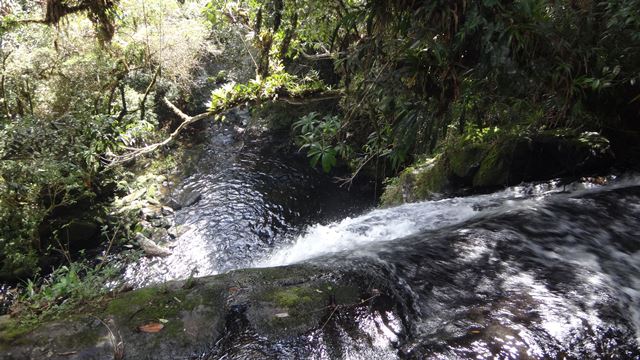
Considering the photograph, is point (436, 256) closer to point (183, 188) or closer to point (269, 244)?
point (269, 244)

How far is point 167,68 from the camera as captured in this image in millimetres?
12938

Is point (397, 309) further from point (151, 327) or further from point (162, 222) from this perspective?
point (162, 222)

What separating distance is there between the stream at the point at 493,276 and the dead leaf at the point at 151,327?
38cm

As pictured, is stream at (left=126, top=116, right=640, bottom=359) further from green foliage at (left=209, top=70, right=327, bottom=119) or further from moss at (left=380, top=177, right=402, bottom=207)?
green foliage at (left=209, top=70, right=327, bottom=119)

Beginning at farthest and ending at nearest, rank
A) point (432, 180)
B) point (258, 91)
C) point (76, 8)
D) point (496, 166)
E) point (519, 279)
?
1. point (432, 180)
2. point (258, 91)
3. point (496, 166)
4. point (76, 8)
5. point (519, 279)

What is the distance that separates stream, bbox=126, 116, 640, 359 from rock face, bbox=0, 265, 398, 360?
0.04 m

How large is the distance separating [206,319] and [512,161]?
5006 millimetres

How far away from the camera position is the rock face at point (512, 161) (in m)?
5.54

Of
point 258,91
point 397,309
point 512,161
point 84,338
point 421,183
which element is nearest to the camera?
point 84,338

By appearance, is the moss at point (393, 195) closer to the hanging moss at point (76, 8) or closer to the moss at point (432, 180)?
the moss at point (432, 180)

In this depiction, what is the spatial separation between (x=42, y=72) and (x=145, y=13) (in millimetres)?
3191

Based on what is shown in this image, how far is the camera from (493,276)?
3.11 meters

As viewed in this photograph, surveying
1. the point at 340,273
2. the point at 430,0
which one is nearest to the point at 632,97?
the point at 430,0

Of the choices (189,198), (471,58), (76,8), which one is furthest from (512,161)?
(189,198)
